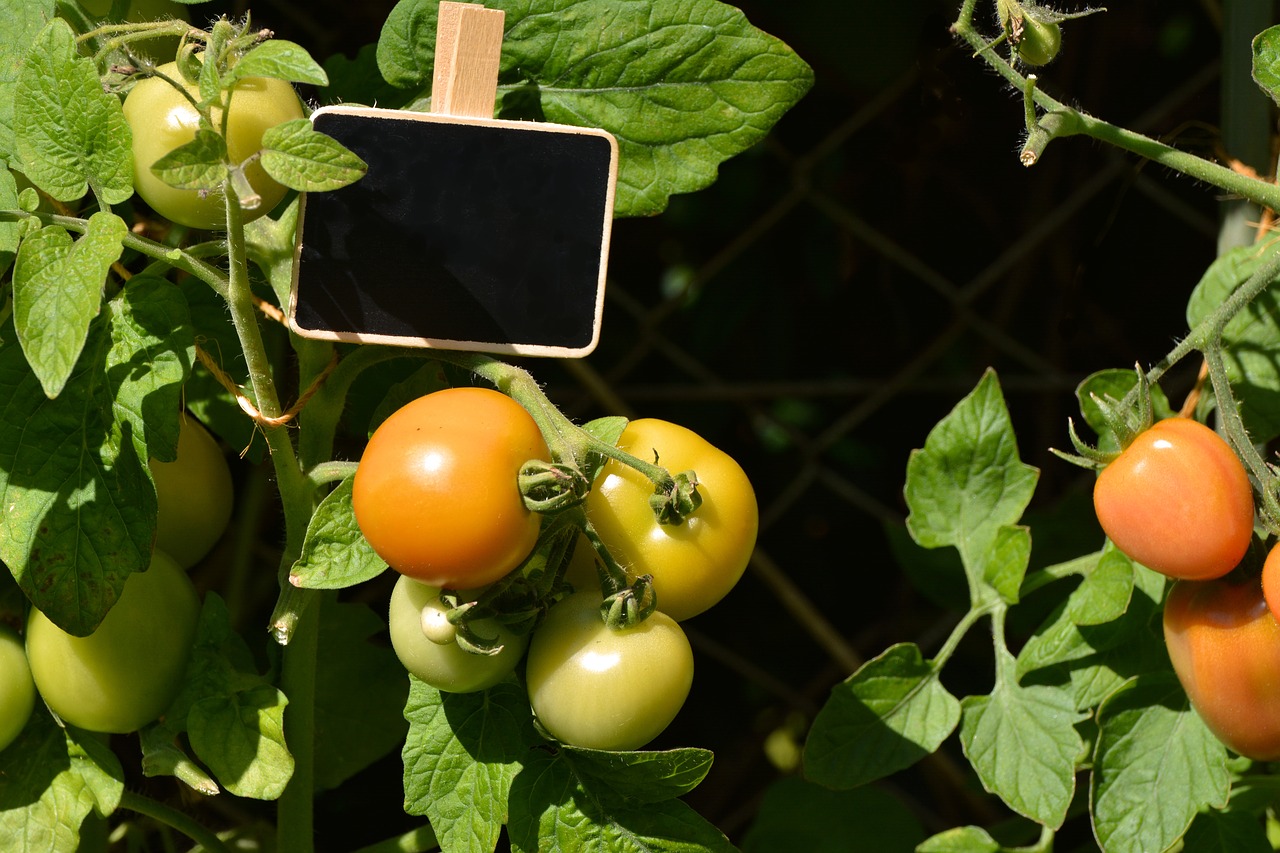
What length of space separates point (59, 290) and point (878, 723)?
0.61 meters

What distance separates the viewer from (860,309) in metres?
1.29

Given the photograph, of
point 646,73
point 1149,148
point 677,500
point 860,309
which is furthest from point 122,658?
point 860,309

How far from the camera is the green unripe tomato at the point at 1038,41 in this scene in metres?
0.69

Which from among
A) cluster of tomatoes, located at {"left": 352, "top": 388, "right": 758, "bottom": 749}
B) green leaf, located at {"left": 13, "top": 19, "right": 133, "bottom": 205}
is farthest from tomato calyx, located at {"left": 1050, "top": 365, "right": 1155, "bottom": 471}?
green leaf, located at {"left": 13, "top": 19, "right": 133, "bottom": 205}

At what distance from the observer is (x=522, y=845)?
677mm

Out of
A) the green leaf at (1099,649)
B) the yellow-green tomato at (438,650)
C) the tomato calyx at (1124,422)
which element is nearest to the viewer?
the yellow-green tomato at (438,650)

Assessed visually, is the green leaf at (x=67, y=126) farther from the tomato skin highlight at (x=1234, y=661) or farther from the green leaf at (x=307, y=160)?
the tomato skin highlight at (x=1234, y=661)

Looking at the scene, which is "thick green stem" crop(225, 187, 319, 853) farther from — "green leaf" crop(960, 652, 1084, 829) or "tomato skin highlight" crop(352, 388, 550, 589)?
"green leaf" crop(960, 652, 1084, 829)

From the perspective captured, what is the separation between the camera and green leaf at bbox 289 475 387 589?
0.61 m

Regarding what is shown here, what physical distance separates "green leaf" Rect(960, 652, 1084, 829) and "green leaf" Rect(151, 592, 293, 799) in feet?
1.57

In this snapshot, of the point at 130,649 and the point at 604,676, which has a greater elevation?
the point at 604,676

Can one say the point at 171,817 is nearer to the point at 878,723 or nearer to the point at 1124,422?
the point at 878,723

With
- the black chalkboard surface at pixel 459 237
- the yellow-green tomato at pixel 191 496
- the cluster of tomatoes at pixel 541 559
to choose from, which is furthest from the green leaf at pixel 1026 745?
the yellow-green tomato at pixel 191 496

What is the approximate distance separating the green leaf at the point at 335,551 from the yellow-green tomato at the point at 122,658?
13 centimetres
